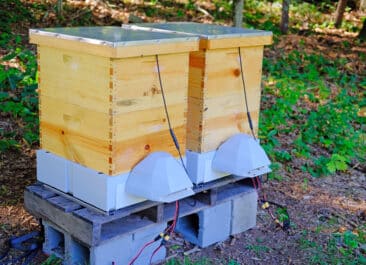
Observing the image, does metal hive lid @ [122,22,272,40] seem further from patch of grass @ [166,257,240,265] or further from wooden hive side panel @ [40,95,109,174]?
patch of grass @ [166,257,240,265]

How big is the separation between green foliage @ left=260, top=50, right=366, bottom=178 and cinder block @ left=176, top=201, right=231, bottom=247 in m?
1.49

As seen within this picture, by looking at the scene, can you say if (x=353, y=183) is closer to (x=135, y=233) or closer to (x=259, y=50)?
(x=259, y=50)

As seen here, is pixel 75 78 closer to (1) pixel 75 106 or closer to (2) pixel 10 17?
(1) pixel 75 106

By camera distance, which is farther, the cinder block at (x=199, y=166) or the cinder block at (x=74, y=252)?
the cinder block at (x=199, y=166)

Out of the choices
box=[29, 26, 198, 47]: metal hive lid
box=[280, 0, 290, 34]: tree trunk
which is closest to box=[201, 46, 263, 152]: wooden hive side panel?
box=[29, 26, 198, 47]: metal hive lid

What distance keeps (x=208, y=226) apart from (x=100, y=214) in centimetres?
106

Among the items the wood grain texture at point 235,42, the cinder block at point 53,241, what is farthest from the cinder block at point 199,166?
the cinder block at point 53,241

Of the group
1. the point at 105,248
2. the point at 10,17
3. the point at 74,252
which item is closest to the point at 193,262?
the point at 105,248

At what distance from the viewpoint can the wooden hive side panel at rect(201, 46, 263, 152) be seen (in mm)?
3924

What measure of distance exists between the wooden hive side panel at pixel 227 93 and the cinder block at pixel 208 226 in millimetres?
558

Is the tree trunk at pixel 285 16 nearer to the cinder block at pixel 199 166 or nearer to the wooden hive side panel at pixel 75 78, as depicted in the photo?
the cinder block at pixel 199 166

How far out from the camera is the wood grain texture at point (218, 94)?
389cm

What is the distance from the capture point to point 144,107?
3.50 m

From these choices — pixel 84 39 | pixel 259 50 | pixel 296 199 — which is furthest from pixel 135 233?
pixel 296 199
